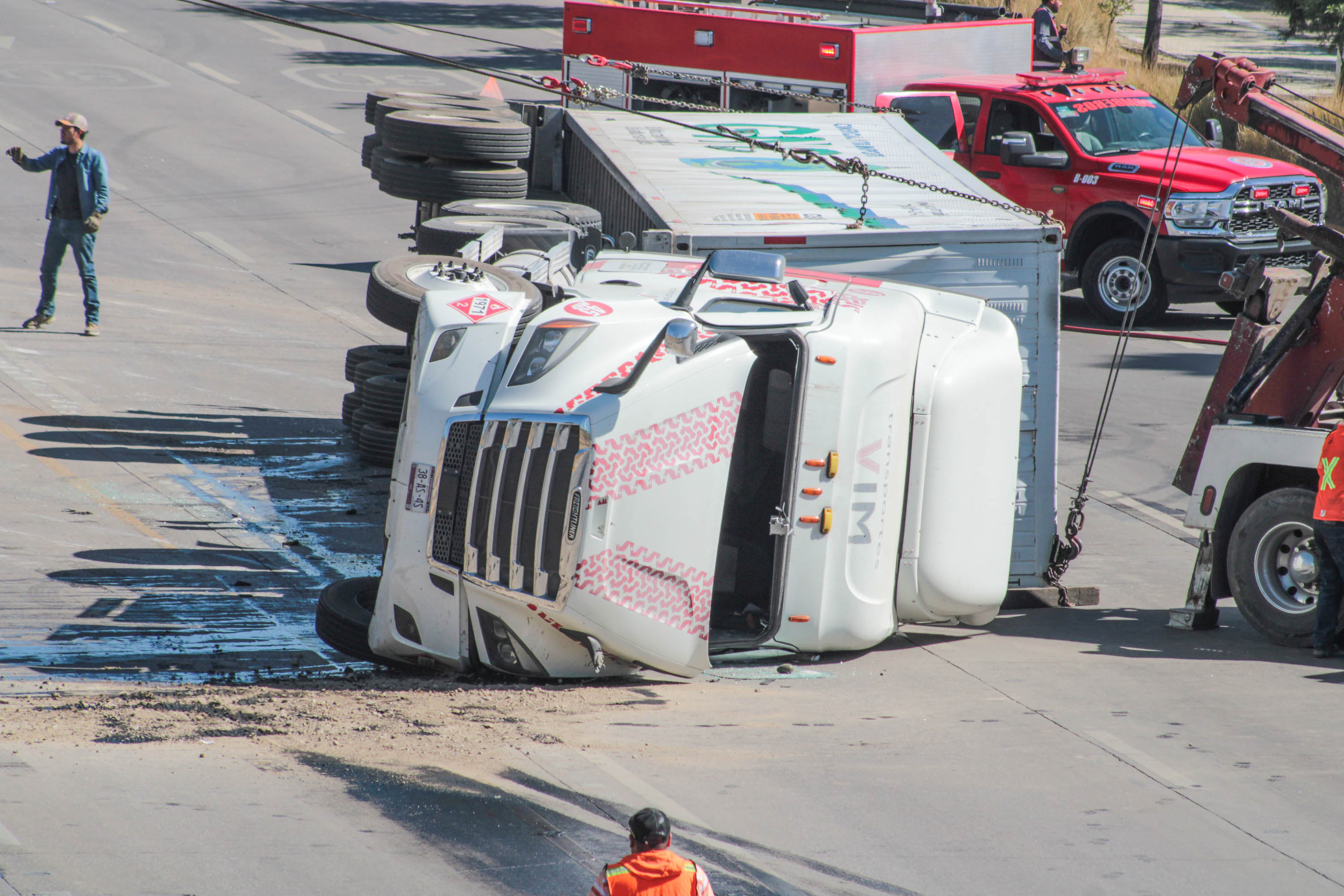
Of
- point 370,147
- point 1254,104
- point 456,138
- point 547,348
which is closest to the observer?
point 547,348

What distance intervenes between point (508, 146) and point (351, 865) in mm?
8318

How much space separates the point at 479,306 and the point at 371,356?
163 inches

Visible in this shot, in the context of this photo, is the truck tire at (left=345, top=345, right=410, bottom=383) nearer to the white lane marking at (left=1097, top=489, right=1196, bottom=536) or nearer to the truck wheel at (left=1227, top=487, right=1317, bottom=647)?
the white lane marking at (left=1097, top=489, right=1196, bottom=536)

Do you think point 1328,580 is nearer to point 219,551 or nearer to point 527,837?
point 527,837

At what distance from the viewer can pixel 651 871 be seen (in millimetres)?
4031

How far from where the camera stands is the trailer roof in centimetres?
905

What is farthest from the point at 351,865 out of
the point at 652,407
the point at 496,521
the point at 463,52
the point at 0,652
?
the point at 463,52

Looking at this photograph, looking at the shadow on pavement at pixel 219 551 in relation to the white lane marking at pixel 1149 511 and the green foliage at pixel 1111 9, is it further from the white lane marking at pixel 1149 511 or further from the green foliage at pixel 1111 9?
the green foliage at pixel 1111 9

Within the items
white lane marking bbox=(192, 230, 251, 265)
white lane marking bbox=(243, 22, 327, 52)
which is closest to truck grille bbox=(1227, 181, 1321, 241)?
white lane marking bbox=(192, 230, 251, 265)

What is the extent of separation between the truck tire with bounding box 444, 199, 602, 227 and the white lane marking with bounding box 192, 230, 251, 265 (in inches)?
232

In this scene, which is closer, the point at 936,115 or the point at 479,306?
the point at 479,306

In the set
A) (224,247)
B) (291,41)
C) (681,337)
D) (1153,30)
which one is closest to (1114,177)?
(224,247)

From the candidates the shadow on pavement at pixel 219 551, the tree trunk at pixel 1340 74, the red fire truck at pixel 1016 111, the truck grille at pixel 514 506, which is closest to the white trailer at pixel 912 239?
the truck grille at pixel 514 506

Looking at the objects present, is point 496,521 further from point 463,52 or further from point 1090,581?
point 463,52
